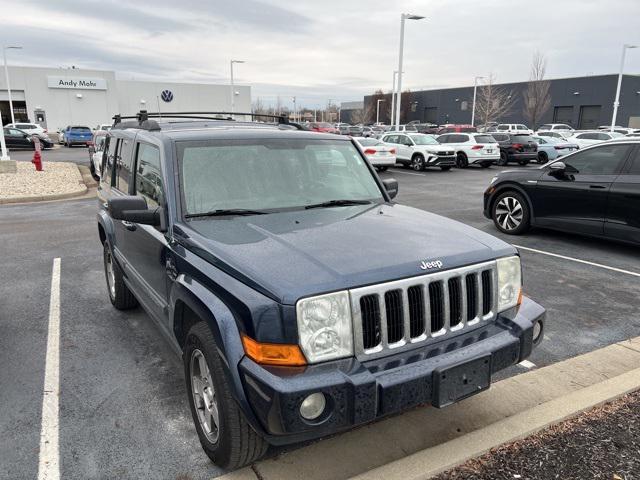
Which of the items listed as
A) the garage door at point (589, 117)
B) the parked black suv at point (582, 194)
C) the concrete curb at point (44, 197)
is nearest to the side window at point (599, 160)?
the parked black suv at point (582, 194)

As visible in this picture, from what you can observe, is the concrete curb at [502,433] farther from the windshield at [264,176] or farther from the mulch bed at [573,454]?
the windshield at [264,176]

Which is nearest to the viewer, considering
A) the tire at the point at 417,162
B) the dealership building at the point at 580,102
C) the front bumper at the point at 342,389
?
the front bumper at the point at 342,389

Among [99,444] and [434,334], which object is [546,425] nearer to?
[434,334]

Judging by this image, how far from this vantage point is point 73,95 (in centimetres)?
5116

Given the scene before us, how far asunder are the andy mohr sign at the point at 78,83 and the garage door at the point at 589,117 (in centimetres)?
5500

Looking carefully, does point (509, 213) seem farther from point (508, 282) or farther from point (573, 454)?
point (573, 454)

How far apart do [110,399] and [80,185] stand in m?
13.3

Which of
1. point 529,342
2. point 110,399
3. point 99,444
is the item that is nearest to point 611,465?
point 529,342

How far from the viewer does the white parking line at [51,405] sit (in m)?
2.76

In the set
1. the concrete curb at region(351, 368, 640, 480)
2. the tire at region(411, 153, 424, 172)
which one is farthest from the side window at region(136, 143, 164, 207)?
the tire at region(411, 153, 424, 172)

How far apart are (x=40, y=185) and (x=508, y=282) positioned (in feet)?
50.4

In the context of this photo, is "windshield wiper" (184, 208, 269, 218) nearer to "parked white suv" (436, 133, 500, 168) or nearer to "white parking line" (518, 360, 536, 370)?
"white parking line" (518, 360, 536, 370)

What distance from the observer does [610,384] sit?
3.56 meters

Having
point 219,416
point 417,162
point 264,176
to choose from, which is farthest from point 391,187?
point 417,162
